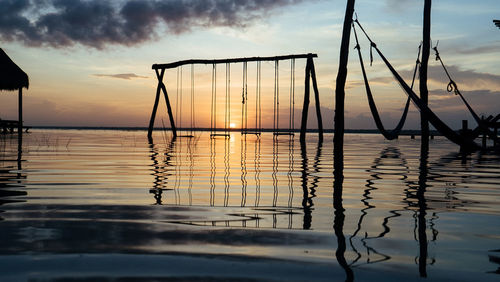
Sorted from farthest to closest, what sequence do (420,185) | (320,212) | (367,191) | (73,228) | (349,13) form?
(349,13), (420,185), (367,191), (320,212), (73,228)

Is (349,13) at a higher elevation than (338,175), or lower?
higher

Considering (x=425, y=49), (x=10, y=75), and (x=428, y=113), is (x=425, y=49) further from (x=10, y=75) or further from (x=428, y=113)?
(x=10, y=75)

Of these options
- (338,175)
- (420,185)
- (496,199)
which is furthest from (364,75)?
(496,199)

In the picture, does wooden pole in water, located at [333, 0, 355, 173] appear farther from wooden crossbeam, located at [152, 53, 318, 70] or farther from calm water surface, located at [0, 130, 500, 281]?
calm water surface, located at [0, 130, 500, 281]

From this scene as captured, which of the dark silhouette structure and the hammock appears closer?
the hammock

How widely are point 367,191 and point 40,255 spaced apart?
3917 mm

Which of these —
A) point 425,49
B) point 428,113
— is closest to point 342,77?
point 428,113

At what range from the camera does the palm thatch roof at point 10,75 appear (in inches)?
1118

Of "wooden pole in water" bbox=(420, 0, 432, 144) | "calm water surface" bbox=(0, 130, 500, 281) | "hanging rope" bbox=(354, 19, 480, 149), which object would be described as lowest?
"calm water surface" bbox=(0, 130, 500, 281)

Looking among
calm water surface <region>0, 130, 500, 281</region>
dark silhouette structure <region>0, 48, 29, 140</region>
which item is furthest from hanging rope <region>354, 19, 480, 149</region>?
dark silhouette structure <region>0, 48, 29, 140</region>

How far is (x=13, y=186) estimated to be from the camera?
18.2 feet

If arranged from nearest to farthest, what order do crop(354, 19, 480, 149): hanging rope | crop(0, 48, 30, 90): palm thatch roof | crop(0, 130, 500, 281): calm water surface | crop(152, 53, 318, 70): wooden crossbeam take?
crop(0, 130, 500, 281): calm water surface → crop(354, 19, 480, 149): hanging rope → crop(152, 53, 318, 70): wooden crossbeam → crop(0, 48, 30, 90): palm thatch roof

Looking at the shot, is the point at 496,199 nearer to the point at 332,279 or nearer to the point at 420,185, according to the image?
the point at 420,185

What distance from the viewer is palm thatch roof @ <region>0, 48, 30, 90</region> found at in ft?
93.1
